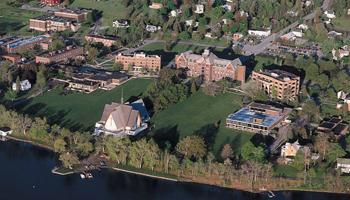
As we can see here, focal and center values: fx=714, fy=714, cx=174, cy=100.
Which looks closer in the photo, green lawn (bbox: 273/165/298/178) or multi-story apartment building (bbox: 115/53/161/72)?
green lawn (bbox: 273/165/298/178)

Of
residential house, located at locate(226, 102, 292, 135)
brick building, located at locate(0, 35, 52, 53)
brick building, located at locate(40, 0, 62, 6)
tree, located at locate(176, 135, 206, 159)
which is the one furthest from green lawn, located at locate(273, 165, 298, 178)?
brick building, located at locate(40, 0, 62, 6)

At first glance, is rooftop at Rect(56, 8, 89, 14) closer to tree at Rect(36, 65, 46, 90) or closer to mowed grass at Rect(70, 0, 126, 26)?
mowed grass at Rect(70, 0, 126, 26)

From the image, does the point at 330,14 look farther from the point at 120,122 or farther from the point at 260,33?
the point at 120,122

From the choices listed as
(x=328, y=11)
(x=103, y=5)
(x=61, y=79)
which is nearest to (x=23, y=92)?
(x=61, y=79)

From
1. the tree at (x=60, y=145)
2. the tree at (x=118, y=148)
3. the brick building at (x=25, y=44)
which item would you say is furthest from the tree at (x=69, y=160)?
the brick building at (x=25, y=44)

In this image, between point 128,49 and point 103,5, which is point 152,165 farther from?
point 103,5

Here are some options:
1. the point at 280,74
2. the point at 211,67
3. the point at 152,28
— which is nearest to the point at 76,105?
the point at 211,67
